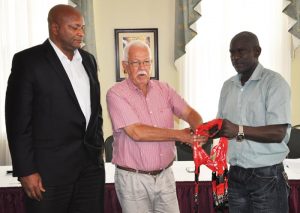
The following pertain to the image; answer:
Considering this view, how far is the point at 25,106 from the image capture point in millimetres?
1883

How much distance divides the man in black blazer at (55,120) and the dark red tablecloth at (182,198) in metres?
0.63

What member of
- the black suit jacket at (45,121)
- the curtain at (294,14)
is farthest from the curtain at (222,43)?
the black suit jacket at (45,121)

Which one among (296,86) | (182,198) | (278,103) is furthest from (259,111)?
(296,86)

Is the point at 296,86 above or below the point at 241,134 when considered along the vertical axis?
above

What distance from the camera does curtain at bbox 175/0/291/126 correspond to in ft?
14.8

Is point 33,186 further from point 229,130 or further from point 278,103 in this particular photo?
point 278,103

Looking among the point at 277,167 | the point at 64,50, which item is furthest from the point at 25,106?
the point at 277,167

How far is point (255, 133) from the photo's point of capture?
5.98 feet

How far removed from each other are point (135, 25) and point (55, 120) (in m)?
2.90

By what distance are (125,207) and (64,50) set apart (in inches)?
38.5

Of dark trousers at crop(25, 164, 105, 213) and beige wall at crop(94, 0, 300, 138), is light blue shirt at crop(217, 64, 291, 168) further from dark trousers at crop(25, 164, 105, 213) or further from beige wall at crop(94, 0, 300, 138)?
beige wall at crop(94, 0, 300, 138)

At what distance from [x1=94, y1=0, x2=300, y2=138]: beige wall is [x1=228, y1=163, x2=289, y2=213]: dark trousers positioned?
2883 millimetres

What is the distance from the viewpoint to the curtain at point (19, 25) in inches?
177

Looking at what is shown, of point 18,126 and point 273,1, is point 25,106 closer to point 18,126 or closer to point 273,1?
point 18,126
